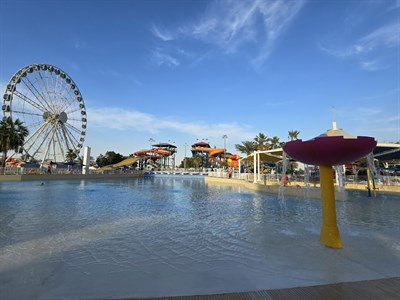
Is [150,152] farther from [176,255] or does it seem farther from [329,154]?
[329,154]

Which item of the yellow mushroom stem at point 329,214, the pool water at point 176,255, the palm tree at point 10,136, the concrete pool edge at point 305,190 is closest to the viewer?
the pool water at point 176,255

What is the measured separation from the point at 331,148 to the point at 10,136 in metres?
35.0

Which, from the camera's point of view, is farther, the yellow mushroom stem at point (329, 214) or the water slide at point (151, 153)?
the water slide at point (151, 153)

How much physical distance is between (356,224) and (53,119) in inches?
1549

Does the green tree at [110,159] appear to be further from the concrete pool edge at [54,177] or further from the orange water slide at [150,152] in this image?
the concrete pool edge at [54,177]

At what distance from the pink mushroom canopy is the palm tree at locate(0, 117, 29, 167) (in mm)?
34001

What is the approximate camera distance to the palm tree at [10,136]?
2894 centimetres

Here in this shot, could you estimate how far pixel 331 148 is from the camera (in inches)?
185

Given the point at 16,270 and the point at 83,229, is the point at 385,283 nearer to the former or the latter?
the point at 16,270

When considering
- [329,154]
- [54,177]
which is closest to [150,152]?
[54,177]

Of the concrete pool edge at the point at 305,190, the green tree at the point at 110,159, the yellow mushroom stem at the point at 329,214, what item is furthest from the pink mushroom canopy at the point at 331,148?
the green tree at the point at 110,159

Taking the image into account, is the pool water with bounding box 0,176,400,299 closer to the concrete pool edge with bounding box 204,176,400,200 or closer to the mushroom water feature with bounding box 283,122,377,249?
the mushroom water feature with bounding box 283,122,377,249

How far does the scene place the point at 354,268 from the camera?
392cm

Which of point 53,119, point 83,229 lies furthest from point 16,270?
point 53,119
